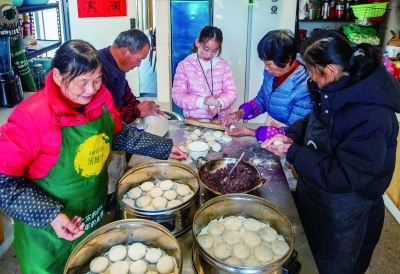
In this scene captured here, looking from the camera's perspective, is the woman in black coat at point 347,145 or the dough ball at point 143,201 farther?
the dough ball at point 143,201

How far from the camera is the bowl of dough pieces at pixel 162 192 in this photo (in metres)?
1.35

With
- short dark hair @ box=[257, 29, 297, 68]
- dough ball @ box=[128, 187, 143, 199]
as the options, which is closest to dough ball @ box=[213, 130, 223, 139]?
short dark hair @ box=[257, 29, 297, 68]

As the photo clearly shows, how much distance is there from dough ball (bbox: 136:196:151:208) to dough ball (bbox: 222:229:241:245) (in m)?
0.37

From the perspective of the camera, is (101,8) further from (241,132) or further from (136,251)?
(136,251)

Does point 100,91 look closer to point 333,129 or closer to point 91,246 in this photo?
point 91,246

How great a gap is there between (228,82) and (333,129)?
138cm

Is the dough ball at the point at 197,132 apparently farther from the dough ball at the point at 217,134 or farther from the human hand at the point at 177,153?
the human hand at the point at 177,153

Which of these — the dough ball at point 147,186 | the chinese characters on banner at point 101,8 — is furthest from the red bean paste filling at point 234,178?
the chinese characters on banner at point 101,8

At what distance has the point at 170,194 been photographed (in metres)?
1.61

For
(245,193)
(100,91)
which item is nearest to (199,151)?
(245,193)

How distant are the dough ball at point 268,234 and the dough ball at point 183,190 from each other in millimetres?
381

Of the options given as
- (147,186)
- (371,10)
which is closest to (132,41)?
(147,186)

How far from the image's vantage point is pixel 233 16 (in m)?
4.22

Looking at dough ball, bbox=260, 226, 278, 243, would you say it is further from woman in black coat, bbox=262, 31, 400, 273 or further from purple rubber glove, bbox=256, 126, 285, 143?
purple rubber glove, bbox=256, 126, 285, 143
